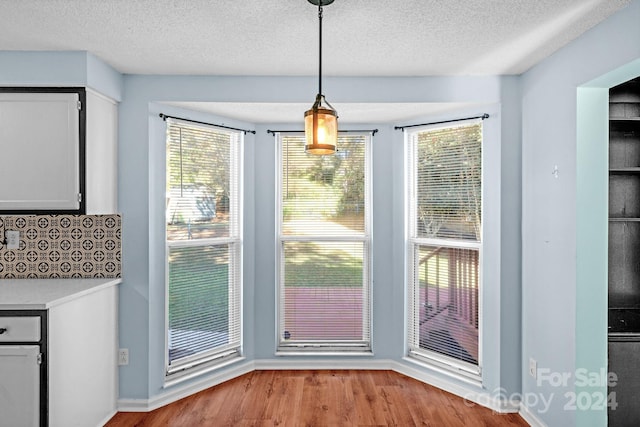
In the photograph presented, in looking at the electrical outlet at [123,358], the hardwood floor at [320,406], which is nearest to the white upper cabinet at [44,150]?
the electrical outlet at [123,358]

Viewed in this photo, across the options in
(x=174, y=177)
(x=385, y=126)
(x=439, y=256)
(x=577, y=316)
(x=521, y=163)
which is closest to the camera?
(x=577, y=316)

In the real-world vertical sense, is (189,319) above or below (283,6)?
below

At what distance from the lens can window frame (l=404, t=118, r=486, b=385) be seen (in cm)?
312

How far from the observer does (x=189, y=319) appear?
10.8 ft

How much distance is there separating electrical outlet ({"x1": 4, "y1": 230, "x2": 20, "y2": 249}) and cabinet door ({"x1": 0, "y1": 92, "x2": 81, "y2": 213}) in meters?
0.46

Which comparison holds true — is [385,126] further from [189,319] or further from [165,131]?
[189,319]

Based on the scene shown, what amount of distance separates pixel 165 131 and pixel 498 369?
3073 millimetres

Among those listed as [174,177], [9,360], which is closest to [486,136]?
[174,177]

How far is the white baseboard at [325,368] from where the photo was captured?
296 cm

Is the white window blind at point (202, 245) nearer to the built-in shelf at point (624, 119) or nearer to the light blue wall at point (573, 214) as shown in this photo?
the light blue wall at point (573, 214)

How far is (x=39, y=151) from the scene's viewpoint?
2.60 metres

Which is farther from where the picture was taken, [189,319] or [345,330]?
[345,330]

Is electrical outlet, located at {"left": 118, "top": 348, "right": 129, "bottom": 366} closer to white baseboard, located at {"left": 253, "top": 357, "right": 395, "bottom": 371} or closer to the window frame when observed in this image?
white baseboard, located at {"left": 253, "top": 357, "right": 395, "bottom": 371}

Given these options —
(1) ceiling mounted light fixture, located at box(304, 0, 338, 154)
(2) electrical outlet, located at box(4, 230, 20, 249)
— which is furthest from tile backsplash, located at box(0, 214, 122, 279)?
(1) ceiling mounted light fixture, located at box(304, 0, 338, 154)
